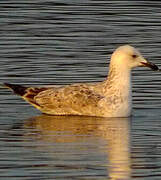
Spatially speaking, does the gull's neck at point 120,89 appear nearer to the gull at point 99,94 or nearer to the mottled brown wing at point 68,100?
the gull at point 99,94

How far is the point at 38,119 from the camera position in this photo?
63.1 feet

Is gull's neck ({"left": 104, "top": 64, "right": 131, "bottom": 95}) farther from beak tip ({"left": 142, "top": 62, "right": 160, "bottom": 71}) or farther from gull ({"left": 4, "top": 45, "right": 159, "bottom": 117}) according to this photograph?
beak tip ({"left": 142, "top": 62, "right": 160, "bottom": 71})

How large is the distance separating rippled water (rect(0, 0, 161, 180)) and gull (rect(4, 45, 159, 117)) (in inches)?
8.9

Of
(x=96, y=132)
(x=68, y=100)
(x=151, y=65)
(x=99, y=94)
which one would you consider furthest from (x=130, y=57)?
(x=96, y=132)

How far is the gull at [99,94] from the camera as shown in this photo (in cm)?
1936

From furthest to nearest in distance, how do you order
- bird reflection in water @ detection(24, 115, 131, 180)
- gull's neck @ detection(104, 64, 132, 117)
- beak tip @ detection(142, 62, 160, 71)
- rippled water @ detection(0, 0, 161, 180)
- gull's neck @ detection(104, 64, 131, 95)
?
1. gull's neck @ detection(104, 64, 131, 95)
2. beak tip @ detection(142, 62, 160, 71)
3. gull's neck @ detection(104, 64, 132, 117)
4. bird reflection in water @ detection(24, 115, 131, 180)
5. rippled water @ detection(0, 0, 161, 180)

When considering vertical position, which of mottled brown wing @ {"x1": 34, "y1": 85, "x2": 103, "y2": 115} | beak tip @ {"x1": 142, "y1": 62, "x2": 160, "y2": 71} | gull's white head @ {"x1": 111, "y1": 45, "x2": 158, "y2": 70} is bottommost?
mottled brown wing @ {"x1": 34, "y1": 85, "x2": 103, "y2": 115}

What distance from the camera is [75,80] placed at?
69.2 ft

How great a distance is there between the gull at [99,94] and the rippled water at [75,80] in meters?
0.23

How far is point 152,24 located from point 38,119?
8.35 metres

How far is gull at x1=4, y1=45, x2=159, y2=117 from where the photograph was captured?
19.4m

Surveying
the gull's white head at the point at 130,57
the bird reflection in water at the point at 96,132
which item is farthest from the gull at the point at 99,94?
the bird reflection in water at the point at 96,132

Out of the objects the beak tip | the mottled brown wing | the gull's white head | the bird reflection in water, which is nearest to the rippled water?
the bird reflection in water

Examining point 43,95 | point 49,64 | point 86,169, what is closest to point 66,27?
point 49,64
